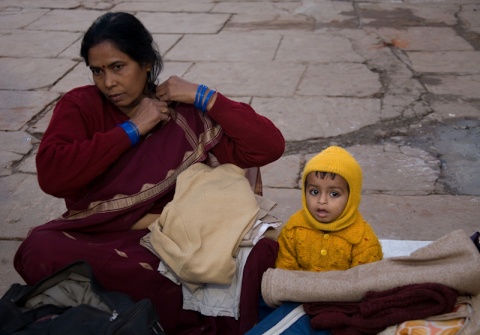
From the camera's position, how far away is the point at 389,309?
219 centimetres

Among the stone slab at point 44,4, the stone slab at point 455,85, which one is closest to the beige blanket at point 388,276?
the stone slab at point 455,85

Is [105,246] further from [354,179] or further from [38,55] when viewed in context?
[38,55]

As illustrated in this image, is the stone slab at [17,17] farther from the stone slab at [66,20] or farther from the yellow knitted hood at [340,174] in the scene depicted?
the yellow knitted hood at [340,174]

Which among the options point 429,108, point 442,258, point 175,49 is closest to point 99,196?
point 442,258

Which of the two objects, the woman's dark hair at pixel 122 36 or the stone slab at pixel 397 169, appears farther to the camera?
the stone slab at pixel 397 169

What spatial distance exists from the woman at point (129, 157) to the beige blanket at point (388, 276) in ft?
0.69

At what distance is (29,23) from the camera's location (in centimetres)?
760

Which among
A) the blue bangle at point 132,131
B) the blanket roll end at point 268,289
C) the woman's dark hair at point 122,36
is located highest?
the woman's dark hair at point 122,36

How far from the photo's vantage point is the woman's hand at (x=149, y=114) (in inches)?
106

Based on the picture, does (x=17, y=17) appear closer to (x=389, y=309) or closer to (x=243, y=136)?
(x=243, y=136)

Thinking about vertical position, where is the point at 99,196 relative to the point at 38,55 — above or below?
above

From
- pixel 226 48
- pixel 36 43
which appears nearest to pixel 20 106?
pixel 36 43

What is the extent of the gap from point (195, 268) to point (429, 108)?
10.0ft

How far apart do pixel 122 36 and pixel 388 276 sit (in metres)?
1.28
